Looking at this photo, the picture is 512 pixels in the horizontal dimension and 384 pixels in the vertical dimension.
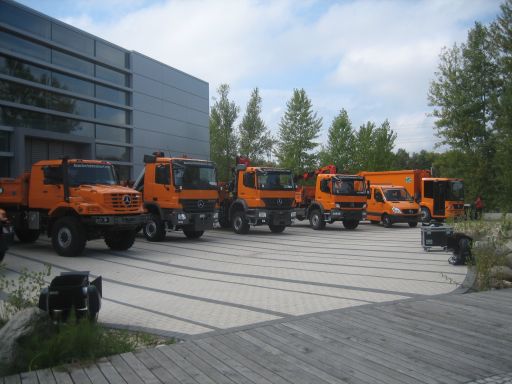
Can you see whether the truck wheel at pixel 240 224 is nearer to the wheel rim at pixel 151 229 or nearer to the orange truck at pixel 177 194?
the orange truck at pixel 177 194

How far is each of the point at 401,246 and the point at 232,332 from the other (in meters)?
11.6

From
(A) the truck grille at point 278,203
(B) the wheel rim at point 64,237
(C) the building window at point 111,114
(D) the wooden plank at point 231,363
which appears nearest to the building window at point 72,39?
(C) the building window at point 111,114

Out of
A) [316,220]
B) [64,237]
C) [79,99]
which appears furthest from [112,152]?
[64,237]

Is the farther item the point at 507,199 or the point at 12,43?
the point at 12,43

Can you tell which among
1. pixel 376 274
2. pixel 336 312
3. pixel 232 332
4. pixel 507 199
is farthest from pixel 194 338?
pixel 507 199

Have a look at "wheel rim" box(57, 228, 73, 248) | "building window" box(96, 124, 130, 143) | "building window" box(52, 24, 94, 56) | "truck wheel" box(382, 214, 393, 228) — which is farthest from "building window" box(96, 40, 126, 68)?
"wheel rim" box(57, 228, 73, 248)

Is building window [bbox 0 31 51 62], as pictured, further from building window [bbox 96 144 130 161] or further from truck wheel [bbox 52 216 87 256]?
truck wheel [bbox 52 216 87 256]

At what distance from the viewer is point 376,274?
1058 cm

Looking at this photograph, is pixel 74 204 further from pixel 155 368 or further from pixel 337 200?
pixel 337 200

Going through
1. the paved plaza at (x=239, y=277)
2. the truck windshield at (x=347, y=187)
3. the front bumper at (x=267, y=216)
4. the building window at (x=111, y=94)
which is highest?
the building window at (x=111, y=94)

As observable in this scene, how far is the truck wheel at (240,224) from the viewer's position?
68.9 feet

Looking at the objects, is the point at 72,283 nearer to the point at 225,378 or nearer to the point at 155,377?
the point at 155,377

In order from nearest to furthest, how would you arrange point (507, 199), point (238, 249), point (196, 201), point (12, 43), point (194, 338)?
point (194, 338)
point (238, 249)
point (196, 201)
point (507, 199)
point (12, 43)

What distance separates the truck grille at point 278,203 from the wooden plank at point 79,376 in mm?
15927
